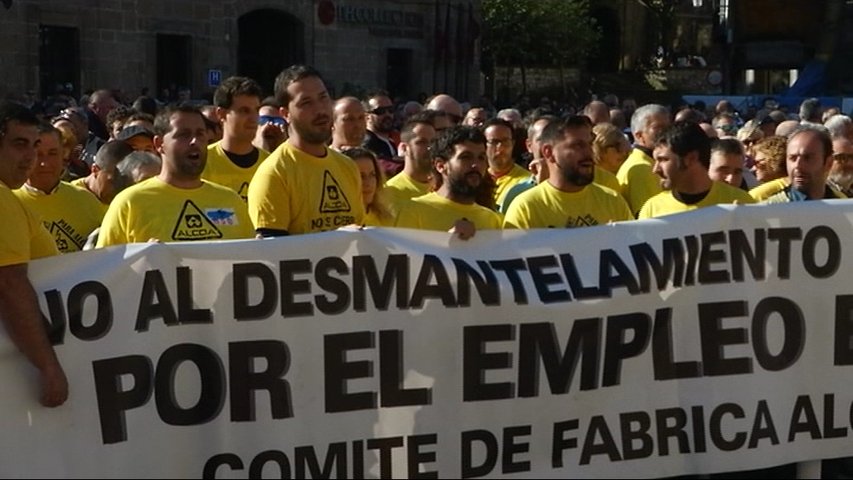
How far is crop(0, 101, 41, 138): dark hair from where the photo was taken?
5.51 meters

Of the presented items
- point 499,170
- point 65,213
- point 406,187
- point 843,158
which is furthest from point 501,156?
point 65,213

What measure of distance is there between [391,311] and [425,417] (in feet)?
1.41

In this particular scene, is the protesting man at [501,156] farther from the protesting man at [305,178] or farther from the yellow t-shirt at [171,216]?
the yellow t-shirt at [171,216]

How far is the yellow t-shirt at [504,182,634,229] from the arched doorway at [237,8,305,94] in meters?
27.2

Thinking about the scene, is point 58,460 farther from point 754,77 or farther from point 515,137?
point 754,77

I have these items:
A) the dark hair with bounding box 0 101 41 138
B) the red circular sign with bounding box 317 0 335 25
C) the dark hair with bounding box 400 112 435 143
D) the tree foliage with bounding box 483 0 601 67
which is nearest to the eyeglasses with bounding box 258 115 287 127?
the dark hair with bounding box 400 112 435 143

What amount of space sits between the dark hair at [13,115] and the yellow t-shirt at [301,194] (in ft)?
3.13

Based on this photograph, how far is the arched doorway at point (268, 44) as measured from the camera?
33.4 m

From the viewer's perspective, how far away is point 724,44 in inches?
1253

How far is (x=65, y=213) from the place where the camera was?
265 inches

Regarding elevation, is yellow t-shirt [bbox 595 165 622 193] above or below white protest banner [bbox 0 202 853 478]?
above

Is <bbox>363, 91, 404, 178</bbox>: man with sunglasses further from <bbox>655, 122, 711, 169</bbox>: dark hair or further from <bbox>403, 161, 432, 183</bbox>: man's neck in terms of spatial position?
<bbox>655, 122, 711, 169</bbox>: dark hair

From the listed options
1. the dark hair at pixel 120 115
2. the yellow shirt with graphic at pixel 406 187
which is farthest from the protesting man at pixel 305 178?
the dark hair at pixel 120 115

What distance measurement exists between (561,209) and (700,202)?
0.68m
